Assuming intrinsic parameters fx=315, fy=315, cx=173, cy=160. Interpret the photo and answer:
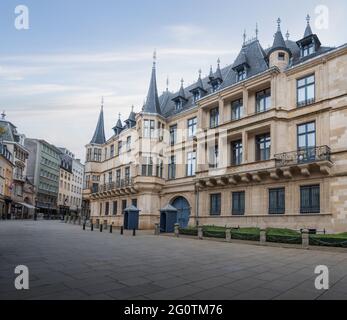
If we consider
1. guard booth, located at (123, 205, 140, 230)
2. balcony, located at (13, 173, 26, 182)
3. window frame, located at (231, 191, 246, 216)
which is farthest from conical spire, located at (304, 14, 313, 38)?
balcony, located at (13, 173, 26, 182)

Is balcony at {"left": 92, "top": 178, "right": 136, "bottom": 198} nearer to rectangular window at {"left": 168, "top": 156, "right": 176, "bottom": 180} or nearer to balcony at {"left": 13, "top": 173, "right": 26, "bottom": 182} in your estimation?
rectangular window at {"left": 168, "top": 156, "right": 176, "bottom": 180}

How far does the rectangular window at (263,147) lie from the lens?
25.9 m

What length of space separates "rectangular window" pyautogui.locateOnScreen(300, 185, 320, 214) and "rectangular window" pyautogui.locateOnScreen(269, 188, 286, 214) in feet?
4.83

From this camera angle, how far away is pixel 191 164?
33156 millimetres

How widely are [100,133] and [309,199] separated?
137 ft

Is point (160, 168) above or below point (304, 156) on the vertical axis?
above

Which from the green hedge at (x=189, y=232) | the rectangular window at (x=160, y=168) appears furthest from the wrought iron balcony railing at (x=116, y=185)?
the green hedge at (x=189, y=232)

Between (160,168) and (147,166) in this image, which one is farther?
(160,168)

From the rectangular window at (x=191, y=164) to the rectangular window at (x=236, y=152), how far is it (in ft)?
16.5

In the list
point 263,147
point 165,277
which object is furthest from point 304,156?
point 165,277

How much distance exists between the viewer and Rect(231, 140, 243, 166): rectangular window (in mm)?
28359

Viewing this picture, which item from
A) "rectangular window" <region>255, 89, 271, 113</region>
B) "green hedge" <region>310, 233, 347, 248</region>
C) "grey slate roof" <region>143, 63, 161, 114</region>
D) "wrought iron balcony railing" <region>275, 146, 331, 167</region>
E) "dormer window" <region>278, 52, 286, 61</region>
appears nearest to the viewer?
"green hedge" <region>310, 233, 347, 248</region>

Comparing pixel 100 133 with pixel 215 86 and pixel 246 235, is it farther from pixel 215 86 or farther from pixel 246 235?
pixel 246 235
